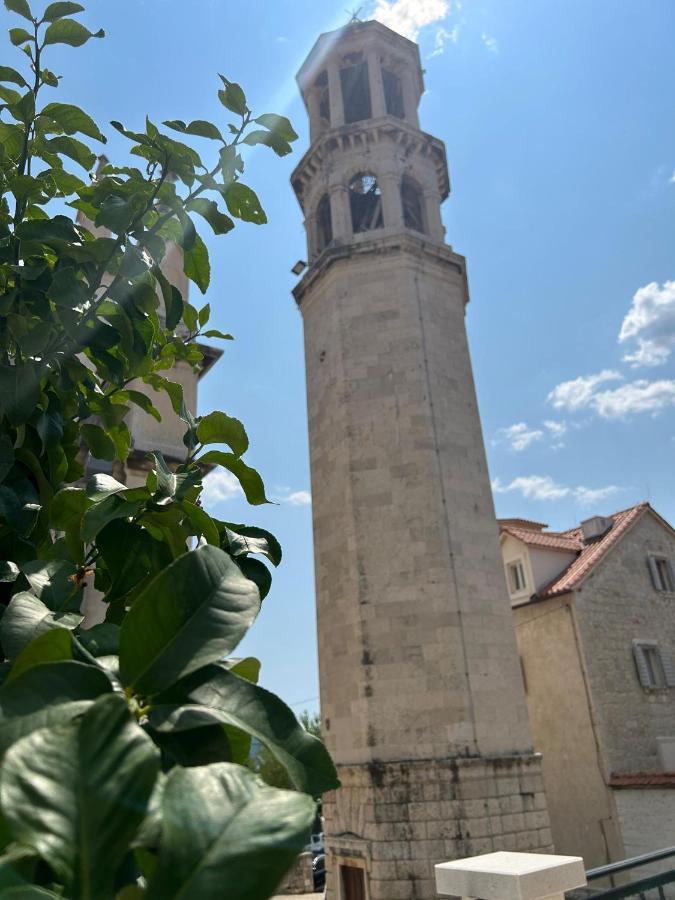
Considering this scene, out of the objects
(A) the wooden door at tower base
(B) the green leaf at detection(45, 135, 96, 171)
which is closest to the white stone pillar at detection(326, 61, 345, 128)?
(A) the wooden door at tower base

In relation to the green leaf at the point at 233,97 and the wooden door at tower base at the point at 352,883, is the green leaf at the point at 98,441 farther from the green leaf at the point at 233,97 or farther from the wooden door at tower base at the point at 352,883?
the wooden door at tower base at the point at 352,883

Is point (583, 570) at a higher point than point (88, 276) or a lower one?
higher

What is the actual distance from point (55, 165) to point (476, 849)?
11023 mm

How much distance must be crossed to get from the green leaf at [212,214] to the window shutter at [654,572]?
19754mm

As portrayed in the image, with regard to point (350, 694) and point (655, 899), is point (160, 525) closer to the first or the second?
point (350, 694)

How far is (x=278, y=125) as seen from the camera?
168cm

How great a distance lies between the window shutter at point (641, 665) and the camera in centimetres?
1673

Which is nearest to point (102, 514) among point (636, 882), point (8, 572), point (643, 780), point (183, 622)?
point (8, 572)

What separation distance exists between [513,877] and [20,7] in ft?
11.6

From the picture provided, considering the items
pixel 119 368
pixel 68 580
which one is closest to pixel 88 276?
pixel 119 368

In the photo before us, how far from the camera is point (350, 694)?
447 inches

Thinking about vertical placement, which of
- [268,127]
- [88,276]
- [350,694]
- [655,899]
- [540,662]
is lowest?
[655,899]

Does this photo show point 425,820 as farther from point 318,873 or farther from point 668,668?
point 318,873

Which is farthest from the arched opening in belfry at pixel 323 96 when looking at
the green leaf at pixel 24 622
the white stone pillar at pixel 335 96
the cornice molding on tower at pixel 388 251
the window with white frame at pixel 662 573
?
the green leaf at pixel 24 622
